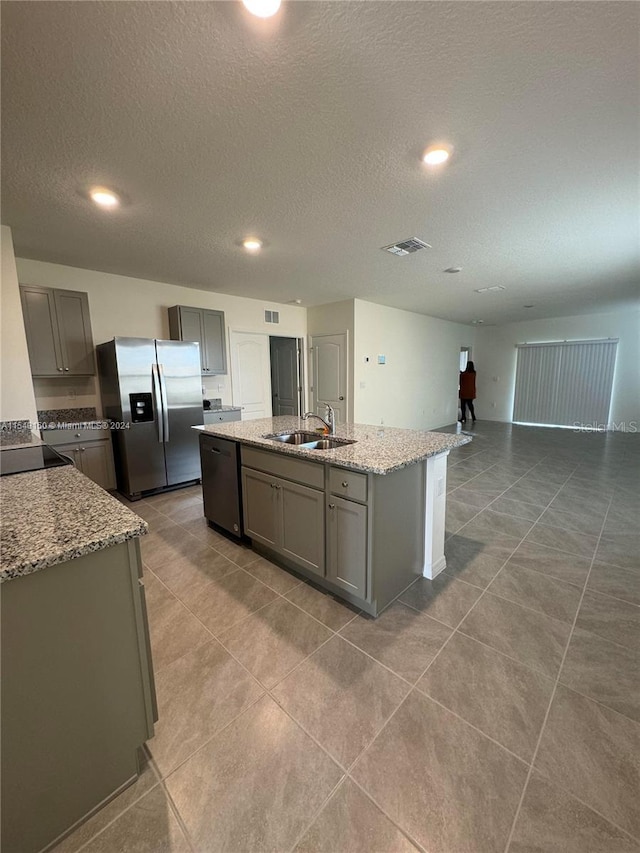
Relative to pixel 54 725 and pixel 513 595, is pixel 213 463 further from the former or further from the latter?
pixel 513 595

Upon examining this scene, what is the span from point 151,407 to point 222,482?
1.60 metres

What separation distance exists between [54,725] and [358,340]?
5.34 m

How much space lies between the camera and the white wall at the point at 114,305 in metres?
3.62

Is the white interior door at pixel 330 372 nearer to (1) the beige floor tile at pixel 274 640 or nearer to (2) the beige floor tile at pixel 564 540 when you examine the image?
(2) the beige floor tile at pixel 564 540

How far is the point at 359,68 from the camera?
1.35 meters

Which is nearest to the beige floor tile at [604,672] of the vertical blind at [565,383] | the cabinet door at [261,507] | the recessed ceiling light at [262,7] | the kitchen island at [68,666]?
the cabinet door at [261,507]

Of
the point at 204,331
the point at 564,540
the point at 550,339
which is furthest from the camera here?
the point at 550,339

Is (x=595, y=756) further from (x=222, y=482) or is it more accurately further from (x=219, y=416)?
(x=219, y=416)

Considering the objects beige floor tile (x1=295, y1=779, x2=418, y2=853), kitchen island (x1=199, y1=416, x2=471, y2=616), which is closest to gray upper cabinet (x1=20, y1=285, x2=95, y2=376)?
kitchen island (x1=199, y1=416, x2=471, y2=616)

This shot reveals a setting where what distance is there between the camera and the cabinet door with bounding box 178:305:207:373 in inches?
169

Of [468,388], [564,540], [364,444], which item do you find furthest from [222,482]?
[468,388]

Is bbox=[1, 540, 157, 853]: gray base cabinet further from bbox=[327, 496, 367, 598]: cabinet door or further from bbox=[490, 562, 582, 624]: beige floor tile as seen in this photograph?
bbox=[490, 562, 582, 624]: beige floor tile

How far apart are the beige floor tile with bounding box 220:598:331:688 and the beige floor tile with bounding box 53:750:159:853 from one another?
1.64 feet

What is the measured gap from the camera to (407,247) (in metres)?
3.26
